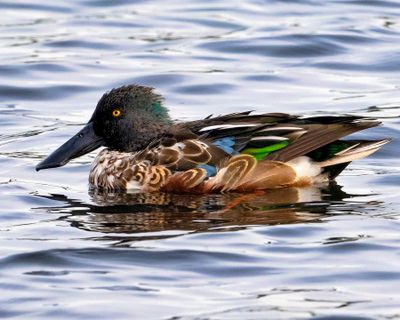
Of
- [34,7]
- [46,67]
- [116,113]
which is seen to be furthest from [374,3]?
[116,113]

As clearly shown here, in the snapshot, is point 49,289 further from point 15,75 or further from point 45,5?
point 45,5

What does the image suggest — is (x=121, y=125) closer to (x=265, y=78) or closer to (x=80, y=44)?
(x=265, y=78)

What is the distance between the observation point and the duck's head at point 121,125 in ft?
40.0

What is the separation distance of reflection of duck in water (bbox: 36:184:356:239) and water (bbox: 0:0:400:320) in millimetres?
24

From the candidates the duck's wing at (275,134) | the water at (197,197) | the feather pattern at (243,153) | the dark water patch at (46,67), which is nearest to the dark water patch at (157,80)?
the water at (197,197)

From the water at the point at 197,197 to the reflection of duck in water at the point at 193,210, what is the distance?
0.08 ft

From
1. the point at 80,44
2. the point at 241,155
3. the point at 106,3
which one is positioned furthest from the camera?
the point at 106,3

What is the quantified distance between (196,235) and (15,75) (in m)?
7.27

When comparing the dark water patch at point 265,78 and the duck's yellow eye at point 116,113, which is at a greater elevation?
the duck's yellow eye at point 116,113

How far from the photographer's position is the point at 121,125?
1225 cm

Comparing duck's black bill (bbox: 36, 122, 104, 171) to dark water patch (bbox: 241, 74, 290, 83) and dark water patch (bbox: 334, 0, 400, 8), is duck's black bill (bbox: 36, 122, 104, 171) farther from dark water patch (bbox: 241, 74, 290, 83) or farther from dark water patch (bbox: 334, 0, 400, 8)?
dark water patch (bbox: 334, 0, 400, 8)

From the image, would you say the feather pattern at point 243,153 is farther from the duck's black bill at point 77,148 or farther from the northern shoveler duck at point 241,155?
the duck's black bill at point 77,148

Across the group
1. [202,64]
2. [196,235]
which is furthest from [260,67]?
[196,235]

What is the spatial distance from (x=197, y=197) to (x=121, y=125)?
1.05m
